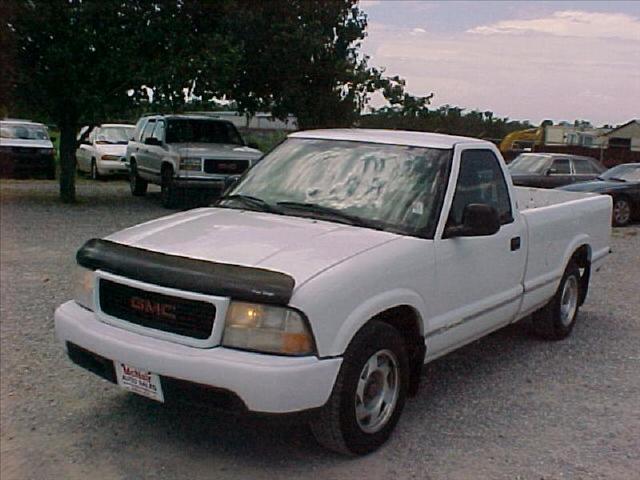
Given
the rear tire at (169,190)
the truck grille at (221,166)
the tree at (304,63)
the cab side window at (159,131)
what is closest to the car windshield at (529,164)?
the tree at (304,63)

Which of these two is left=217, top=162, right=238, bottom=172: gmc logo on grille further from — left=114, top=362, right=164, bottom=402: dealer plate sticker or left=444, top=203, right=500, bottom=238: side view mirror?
left=114, top=362, right=164, bottom=402: dealer plate sticker

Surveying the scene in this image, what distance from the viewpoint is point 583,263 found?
21.9 ft

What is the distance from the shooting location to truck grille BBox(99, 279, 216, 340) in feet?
11.4

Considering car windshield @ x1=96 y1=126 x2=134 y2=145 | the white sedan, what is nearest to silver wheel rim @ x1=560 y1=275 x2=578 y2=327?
the white sedan

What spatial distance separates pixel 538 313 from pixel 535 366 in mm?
761

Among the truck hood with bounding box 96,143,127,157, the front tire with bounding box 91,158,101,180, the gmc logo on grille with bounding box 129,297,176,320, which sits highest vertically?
the gmc logo on grille with bounding box 129,297,176,320

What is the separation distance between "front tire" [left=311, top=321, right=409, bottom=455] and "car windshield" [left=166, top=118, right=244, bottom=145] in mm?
11983

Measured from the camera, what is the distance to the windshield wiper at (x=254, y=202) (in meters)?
4.59

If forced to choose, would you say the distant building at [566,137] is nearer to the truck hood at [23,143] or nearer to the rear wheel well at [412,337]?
the truck hood at [23,143]

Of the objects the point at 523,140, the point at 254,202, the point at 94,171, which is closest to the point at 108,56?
the point at 94,171

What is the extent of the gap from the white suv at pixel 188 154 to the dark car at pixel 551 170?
6.38 metres

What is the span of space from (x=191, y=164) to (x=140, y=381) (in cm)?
1099

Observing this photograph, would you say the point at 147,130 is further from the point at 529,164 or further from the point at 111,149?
the point at 529,164

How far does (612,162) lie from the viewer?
95.4 feet
